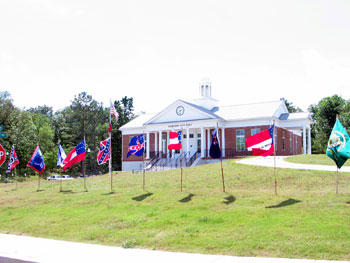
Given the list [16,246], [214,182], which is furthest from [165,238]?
[214,182]

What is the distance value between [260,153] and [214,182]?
147 inches

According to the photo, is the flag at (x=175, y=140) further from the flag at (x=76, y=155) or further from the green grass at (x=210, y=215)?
the flag at (x=76, y=155)

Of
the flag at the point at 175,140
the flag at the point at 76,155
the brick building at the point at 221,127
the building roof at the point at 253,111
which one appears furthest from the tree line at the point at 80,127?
the flag at the point at 175,140

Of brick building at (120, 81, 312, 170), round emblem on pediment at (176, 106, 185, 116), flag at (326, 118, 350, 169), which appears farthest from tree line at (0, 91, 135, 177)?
flag at (326, 118, 350, 169)

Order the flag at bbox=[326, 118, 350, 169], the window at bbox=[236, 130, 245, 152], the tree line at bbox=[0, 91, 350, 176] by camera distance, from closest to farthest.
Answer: the flag at bbox=[326, 118, 350, 169]
the window at bbox=[236, 130, 245, 152]
the tree line at bbox=[0, 91, 350, 176]

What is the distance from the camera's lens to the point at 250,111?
40.9 meters

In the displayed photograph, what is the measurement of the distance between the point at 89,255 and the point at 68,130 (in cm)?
6853

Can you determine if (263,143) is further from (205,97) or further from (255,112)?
(205,97)

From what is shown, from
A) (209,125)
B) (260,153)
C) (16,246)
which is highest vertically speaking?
(209,125)

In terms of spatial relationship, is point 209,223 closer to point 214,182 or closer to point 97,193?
point 214,182

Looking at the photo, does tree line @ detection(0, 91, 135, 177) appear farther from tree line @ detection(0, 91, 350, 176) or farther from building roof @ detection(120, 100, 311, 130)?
building roof @ detection(120, 100, 311, 130)

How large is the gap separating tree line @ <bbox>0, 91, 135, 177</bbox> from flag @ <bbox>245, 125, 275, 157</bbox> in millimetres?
48016

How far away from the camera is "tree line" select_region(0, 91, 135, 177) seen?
5794 centimetres

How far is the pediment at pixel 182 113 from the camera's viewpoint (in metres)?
40.7
